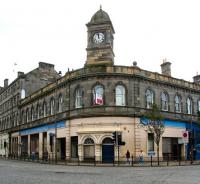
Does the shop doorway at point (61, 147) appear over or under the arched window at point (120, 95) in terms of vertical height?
under

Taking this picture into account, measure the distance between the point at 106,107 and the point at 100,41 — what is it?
902cm

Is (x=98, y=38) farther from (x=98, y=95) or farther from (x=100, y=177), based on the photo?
(x=100, y=177)

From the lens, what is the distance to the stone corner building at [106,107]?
3919 cm

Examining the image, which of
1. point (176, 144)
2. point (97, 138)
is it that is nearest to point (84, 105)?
point (97, 138)

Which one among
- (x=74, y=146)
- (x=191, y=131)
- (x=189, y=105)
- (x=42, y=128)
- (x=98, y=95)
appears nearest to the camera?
(x=98, y=95)

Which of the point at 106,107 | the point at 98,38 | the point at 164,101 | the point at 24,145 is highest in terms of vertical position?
the point at 98,38

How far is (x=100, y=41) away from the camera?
145 feet

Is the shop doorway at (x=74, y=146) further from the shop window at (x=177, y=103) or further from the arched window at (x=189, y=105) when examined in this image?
the arched window at (x=189, y=105)

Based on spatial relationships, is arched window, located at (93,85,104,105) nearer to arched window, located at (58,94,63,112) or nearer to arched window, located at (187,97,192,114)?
arched window, located at (58,94,63,112)

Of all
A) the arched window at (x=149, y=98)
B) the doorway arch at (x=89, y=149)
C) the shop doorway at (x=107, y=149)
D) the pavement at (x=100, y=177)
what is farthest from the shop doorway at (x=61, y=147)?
the pavement at (x=100, y=177)

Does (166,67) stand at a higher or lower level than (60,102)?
higher

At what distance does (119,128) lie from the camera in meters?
38.8

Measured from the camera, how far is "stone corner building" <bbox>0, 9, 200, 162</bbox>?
3919cm

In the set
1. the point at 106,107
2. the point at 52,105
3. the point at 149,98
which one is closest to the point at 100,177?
the point at 106,107
